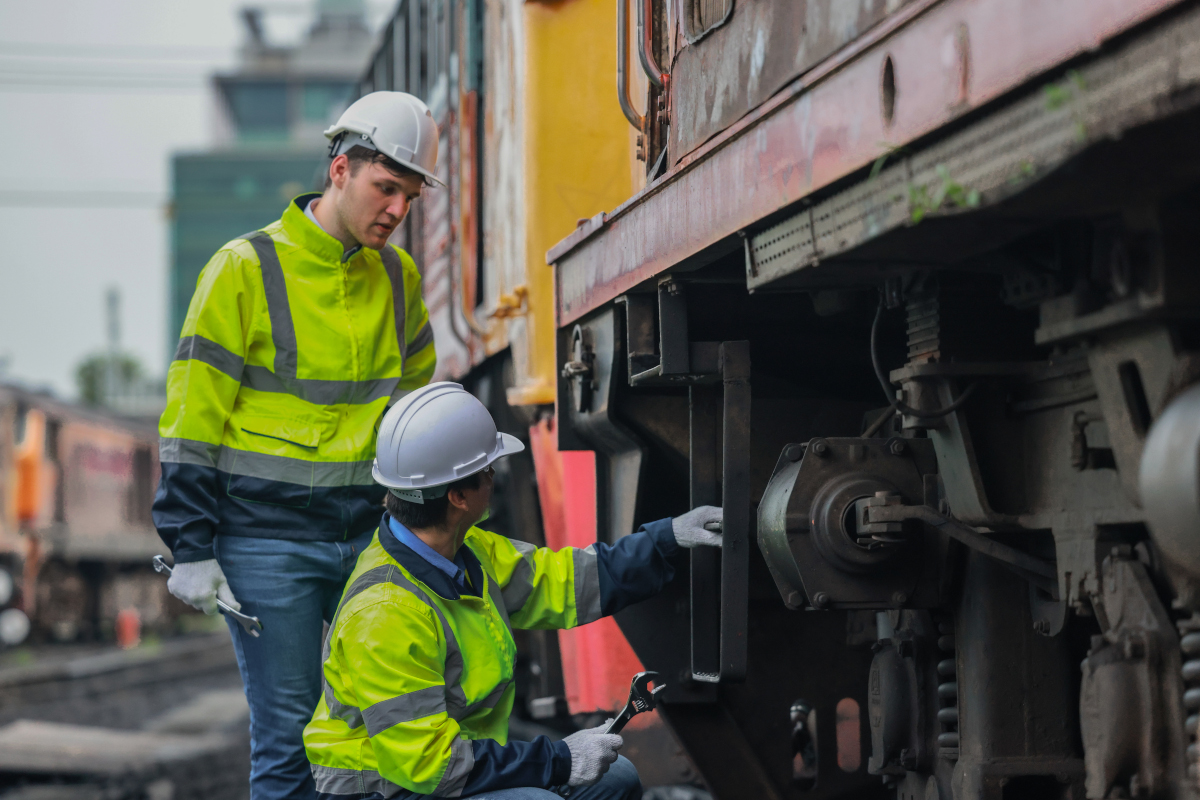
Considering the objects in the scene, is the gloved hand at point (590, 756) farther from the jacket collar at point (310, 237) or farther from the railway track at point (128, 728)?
the railway track at point (128, 728)

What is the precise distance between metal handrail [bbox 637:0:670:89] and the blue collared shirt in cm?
116

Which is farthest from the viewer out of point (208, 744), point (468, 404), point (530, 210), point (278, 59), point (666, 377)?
point (278, 59)

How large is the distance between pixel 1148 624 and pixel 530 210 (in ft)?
9.80

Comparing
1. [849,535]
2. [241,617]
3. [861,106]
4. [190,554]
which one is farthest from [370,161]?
[861,106]

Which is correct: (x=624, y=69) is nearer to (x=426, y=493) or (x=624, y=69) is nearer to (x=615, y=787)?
(x=426, y=493)

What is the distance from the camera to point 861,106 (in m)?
1.93

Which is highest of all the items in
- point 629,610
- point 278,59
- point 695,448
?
point 278,59

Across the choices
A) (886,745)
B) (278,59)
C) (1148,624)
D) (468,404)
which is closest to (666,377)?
(468,404)

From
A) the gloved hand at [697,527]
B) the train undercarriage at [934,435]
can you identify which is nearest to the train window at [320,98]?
the train undercarriage at [934,435]

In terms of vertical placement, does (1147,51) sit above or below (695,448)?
above

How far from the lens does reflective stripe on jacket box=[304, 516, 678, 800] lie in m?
2.77

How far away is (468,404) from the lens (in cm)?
324

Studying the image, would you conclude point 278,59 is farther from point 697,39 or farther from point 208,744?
point 697,39

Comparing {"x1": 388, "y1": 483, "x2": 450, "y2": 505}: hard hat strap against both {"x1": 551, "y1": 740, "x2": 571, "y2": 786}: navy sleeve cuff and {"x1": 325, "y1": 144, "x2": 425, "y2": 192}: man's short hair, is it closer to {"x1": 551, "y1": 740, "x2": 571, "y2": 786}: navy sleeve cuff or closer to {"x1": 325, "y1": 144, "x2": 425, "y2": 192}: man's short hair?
{"x1": 551, "y1": 740, "x2": 571, "y2": 786}: navy sleeve cuff
